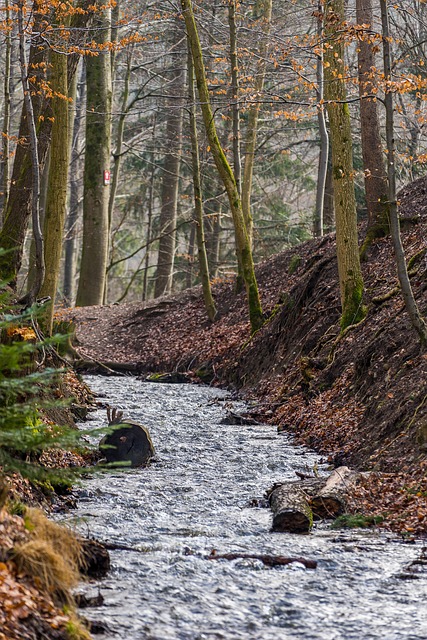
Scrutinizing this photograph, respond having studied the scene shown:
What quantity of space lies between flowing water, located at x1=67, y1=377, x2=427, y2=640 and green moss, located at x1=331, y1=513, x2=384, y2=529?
0.16 meters

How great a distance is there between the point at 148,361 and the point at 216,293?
11.1 feet

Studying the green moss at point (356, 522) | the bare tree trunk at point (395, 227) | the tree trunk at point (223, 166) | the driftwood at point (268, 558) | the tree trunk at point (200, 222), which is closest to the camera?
the driftwood at point (268, 558)

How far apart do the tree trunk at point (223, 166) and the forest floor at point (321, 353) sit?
1.83 feet

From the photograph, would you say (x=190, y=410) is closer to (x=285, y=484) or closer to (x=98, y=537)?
(x=285, y=484)

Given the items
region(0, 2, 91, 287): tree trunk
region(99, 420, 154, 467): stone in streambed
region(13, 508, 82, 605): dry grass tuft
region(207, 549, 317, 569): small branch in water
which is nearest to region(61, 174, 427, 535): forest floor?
region(207, 549, 317, 569): small branch in water

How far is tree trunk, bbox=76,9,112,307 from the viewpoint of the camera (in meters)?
23.1

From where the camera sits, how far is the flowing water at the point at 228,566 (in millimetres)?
4945

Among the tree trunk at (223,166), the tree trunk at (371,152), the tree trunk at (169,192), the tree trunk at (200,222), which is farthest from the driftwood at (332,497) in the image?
the tree trunk at (169,192)

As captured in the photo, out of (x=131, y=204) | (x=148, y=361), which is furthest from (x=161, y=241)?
(x=148, y=361)

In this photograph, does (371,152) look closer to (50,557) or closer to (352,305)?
(352,305)

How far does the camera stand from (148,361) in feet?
66.7

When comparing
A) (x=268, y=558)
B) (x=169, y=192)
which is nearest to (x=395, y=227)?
(x=268, y=558)

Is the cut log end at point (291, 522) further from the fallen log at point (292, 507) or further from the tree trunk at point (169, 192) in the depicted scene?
the tree trunk at point (169, 192)

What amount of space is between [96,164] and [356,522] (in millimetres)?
17918
